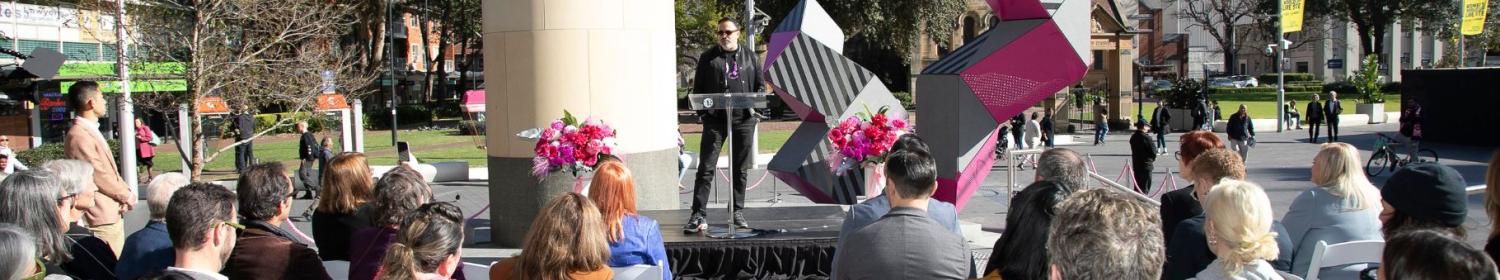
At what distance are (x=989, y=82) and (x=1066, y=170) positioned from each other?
527cm

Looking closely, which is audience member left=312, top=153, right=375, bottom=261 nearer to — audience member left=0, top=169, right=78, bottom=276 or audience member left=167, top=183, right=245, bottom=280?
audience member left=0, top=169, right=78, bottom=276

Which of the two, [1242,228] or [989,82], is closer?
[1242,228]

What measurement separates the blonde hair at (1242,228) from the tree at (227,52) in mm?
13842

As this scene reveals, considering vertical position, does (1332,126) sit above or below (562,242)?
below

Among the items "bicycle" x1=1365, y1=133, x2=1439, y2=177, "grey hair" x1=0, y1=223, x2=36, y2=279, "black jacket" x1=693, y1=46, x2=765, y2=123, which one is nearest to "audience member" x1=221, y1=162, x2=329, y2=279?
"grey hair" x1=0, y1=223, x2=36, y2=279

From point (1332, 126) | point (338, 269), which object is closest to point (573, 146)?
point (338, 269)

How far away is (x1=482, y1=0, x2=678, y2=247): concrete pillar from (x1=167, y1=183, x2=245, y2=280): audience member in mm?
5072

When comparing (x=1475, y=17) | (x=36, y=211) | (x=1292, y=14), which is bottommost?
(x=36, y=211)

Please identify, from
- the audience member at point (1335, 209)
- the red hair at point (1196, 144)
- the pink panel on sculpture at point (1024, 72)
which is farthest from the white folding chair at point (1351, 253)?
the pink panel on sculpture at point (1024, 72)

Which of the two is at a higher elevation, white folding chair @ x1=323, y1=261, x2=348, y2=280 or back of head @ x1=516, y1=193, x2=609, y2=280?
back of head @ x1=516, y1=193, x2=609, y2=280

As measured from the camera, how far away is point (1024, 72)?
9.62 meters

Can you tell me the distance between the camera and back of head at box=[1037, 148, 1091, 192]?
15.1 ft

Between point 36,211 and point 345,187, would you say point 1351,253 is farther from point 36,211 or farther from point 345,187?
point 36,211

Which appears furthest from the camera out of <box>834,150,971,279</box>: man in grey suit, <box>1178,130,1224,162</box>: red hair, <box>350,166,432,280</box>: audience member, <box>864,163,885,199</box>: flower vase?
<box>864,163,885,199</box>: flower vase
